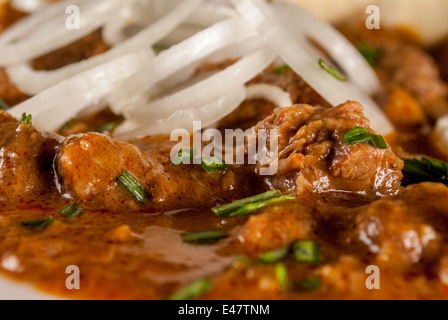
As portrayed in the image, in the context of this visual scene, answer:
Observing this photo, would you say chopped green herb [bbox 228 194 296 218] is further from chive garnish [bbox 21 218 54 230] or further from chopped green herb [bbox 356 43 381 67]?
chopped green herb [bbox 356 43 381 67]

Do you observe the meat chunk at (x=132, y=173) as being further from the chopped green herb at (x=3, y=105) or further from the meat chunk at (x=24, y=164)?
the chopped green herb at (x=3, y=105)

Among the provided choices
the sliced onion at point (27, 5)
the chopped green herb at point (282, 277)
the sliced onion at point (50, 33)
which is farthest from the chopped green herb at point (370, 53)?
the chopped green herb at point (282, 277)

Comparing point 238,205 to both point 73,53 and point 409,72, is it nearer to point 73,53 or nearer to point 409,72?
point 73,53

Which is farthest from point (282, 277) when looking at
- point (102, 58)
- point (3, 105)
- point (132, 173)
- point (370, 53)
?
point (370, 53)

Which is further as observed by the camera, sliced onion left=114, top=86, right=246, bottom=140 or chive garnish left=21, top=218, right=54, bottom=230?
sliced onion left=114, top=86, right=246, bottom=140

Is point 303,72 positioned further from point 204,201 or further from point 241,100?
point 204,201

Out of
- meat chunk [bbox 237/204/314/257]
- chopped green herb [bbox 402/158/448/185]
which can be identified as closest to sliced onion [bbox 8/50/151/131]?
meat chunk [bbox 237/204/314/257]

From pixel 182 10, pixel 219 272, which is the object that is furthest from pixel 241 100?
pixel 219 272
